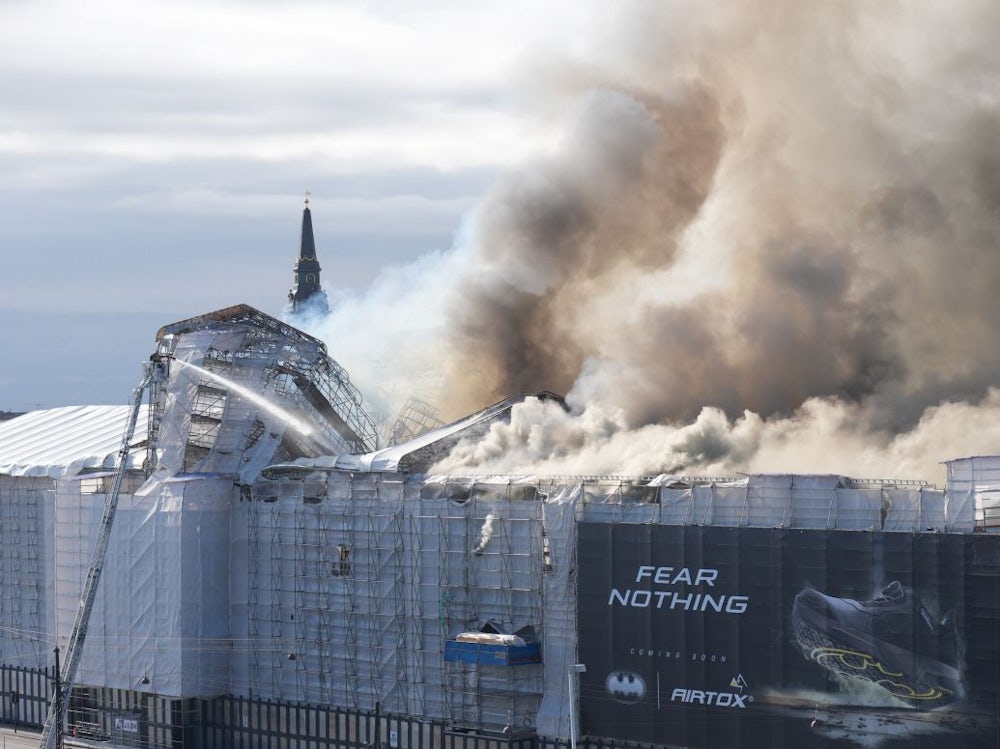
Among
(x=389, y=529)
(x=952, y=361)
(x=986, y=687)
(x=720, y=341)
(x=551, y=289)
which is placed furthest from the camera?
(x=551, y=289)

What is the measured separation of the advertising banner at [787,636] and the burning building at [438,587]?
4.0 inches

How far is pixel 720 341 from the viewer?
104938 mm

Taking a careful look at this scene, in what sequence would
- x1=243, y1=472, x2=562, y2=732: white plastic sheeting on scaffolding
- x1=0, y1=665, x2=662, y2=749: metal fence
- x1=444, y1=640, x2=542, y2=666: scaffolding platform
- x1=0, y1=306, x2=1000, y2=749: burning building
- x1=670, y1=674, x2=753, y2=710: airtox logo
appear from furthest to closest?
x1=0, y1=665, x2=662, y2=749: metal fence → x1=243, y1=472, x2=562, y2=732: white plastic sheeting on scaffolding → x1=444, y1=640, x2=542, y2=666: scaffolding platform → x1=670, y1=674, x2=753, y2=710: airtox logo → x1=0, y1=306, x2=1000, y2=749: burning building

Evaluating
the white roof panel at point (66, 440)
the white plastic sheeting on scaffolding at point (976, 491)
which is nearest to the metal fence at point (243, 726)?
the white roof panel at point (66, 440)

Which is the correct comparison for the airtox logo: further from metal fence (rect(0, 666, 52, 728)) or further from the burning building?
metal fence (rect(0, 666, 52, 728))

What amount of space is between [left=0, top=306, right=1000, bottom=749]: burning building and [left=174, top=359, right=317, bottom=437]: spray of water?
0.17m

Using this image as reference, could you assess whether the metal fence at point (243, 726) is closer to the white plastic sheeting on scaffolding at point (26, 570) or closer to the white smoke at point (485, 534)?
the white plastic sheeting on scaffolding at point (26, 570)

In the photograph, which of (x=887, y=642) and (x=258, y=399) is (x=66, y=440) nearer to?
(x=258, y=399)

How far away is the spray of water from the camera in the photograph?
331ft

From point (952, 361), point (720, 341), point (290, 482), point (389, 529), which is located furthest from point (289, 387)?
point (952, 361)

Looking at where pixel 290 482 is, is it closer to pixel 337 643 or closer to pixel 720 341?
pixel 337 643

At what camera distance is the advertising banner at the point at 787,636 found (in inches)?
2793

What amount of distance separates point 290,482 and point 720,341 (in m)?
26.8

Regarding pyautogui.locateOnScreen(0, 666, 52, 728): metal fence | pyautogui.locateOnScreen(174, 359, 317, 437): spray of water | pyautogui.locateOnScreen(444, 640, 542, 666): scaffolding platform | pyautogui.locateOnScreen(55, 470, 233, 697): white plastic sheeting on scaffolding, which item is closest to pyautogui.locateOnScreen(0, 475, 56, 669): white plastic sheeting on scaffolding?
pyautogui.locateOnScreen(0, 666, 52, 728): metal fence
